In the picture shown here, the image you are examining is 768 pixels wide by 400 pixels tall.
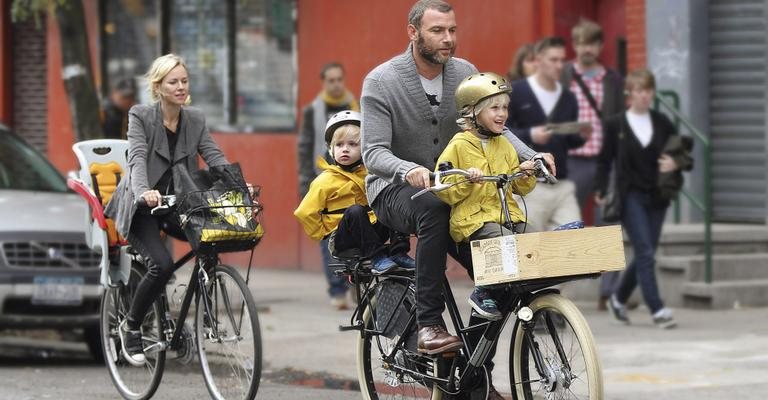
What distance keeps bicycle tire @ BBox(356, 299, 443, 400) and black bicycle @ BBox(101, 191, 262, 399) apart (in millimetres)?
499

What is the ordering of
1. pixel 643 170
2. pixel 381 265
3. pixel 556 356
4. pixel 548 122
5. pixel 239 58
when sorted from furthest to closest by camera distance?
pixel 239 58 < pixel 643 170 < pixel 548 122 < pixel 381 265 < pixel 556 356

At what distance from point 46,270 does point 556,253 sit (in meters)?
4.71

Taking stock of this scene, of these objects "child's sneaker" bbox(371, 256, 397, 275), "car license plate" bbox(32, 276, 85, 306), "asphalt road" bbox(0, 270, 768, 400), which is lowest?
"asphalt road" bbox(0, 270, 768, 400)

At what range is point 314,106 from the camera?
13.3 m

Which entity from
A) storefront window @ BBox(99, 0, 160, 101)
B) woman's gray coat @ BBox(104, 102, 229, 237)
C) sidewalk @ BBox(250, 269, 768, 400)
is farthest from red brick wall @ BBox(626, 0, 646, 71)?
woman's gray coat @ BBox(104, 102, 229, 237)

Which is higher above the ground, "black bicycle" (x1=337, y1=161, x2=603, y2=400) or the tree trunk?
the tree trunk

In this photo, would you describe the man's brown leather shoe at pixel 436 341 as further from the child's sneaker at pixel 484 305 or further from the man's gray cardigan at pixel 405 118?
the man's gray cardigan at pixel 405 118

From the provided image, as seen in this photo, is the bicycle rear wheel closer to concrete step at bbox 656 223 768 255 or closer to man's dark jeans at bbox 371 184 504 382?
Result: man's dark jeans at bbox 371 184 504 382

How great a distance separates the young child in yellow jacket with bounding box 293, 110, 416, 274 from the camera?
7719mm

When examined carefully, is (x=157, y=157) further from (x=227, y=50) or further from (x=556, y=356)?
(x=227, y=50)

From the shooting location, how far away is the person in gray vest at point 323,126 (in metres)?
13.1

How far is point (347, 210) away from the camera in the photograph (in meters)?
7.75

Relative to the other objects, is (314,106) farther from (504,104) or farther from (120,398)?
(504,104)


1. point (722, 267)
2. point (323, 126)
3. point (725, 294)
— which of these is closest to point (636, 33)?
point (722, 267)
